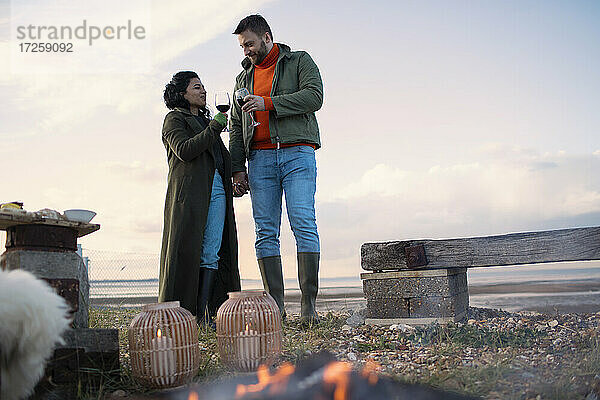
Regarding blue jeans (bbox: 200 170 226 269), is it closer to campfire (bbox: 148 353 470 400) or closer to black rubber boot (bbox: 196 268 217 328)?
black rubber boot (bbox: 196 268 217 328)

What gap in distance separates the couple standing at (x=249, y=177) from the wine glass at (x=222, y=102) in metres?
0.06

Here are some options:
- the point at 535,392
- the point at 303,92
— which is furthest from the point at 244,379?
the point at 303,92

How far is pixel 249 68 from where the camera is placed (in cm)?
422

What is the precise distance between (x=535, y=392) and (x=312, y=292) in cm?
179

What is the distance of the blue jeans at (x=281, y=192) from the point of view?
3.84 metres

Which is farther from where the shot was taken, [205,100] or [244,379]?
[205,100]

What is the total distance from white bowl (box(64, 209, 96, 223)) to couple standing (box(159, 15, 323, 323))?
110 centimetres

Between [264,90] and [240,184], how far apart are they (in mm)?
729

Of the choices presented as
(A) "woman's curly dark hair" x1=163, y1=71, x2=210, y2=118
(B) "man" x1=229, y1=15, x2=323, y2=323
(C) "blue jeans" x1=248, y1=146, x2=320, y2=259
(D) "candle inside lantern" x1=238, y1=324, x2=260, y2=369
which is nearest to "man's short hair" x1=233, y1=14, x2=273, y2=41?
(B) "man" x1=229, y1=15, x2=323, y2=323

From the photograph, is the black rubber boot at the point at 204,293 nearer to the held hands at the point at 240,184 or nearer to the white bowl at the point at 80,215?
the held hands at the point at 240,184

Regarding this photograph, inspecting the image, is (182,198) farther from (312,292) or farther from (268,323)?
(268,323)

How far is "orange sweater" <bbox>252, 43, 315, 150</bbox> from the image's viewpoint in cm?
394

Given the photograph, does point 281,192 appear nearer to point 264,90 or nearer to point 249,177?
point 249,177

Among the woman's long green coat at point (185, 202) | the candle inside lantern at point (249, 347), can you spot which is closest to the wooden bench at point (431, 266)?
the woman's long green coat at point (185, 202)
